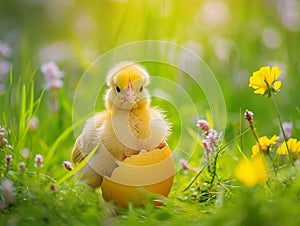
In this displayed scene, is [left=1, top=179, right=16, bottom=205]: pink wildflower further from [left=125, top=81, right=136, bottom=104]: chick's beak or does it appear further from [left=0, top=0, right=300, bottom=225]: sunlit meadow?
[left=125, top=81, right=136, bottom=104]: chick's beak

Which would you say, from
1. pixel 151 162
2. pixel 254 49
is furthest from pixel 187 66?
pixel 151 162

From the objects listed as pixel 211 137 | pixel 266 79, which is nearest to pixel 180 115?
pixel 211 137

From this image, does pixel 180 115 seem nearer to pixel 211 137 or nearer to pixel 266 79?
pixel 211 137

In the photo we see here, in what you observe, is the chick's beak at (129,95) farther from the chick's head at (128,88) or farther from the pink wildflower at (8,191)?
the pink wildflower at (8,191)

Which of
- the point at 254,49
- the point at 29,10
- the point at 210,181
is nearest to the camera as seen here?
the point at 210,181

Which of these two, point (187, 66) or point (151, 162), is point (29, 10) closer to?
point (187, 66)

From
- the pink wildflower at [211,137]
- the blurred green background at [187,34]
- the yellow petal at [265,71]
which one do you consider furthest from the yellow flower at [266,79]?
the blurred green background at [187,34]
